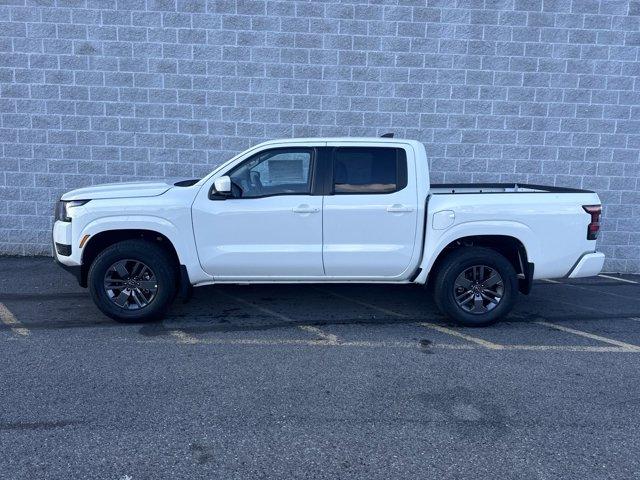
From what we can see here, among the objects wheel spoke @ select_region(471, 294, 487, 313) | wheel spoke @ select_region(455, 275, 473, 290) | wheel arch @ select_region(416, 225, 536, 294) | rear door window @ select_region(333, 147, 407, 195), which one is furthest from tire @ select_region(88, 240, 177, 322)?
wheel spoke @ select_region(471, 294, 487, 313)

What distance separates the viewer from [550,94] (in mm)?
9000

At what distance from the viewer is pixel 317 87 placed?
897cm

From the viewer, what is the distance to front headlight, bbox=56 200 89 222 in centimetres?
588

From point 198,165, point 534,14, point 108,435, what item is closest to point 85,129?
point 198,165

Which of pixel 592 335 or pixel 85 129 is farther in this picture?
pixel 85 129

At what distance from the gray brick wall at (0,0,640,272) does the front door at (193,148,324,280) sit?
10.7 ft

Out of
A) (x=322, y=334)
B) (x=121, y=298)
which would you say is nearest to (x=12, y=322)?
(x=121, y=298)

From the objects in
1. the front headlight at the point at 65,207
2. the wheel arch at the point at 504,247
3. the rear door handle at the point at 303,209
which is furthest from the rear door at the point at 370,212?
the front headlight at the point at 65,207

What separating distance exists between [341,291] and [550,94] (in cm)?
462

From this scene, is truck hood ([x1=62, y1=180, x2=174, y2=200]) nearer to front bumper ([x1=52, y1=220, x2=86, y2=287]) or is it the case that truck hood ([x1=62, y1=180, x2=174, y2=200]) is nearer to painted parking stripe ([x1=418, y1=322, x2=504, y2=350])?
front bumper ([x1=52, y1=220, x2=86, y2=287])

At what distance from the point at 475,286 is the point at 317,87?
14.4 ft

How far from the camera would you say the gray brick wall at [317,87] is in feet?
29.0

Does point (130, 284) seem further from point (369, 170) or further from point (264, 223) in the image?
point (369, 170)

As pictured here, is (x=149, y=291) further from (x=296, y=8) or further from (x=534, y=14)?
(x=534, y=14)
